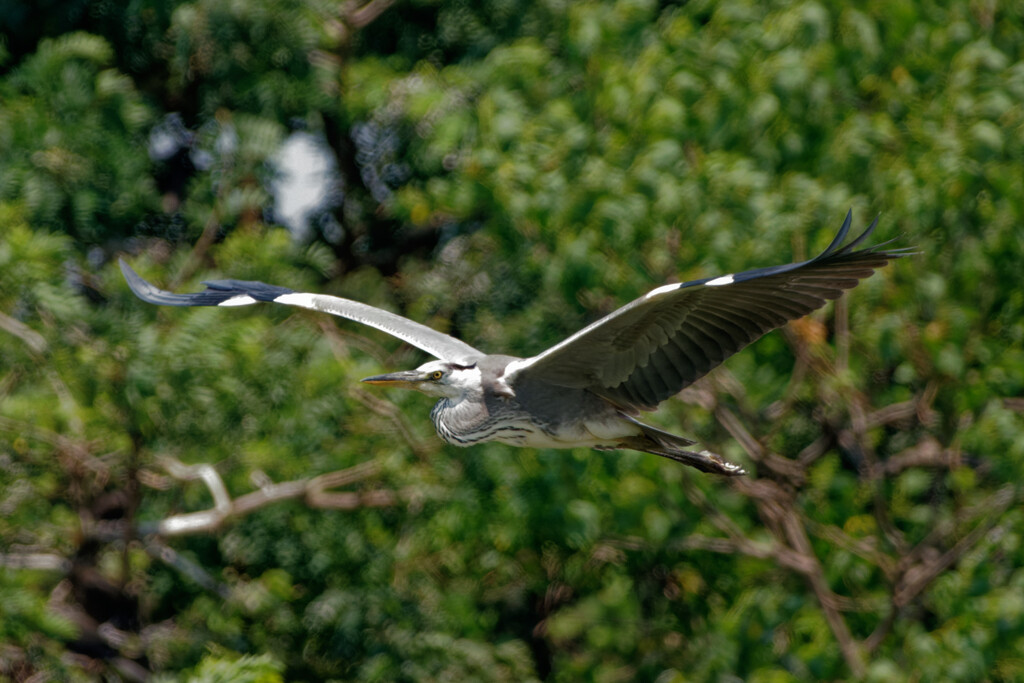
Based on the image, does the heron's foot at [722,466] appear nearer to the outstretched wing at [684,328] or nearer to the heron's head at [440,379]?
the outstretched wing at [684,328]

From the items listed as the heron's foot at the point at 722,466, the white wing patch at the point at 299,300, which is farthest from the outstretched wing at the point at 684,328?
the white wing patch at the point at 299,300

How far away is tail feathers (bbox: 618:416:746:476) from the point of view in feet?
16.1

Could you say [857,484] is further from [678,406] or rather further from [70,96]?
[70,96]

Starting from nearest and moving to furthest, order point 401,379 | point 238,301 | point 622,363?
point 622,363 → point 401,379 → point 238,301

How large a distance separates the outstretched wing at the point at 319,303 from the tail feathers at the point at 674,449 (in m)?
0.71

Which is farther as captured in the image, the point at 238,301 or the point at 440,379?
the point at 238,301

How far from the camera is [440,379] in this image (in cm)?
510

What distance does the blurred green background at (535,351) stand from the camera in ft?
19.8

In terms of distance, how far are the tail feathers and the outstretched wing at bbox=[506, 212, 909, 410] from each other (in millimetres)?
202

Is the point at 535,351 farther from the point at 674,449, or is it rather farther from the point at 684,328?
the point at 684,328

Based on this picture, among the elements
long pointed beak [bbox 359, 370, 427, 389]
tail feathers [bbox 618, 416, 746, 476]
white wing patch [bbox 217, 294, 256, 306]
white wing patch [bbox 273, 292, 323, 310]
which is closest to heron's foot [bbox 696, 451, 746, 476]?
tail feathers [bbox 618, 416, 746, 476]

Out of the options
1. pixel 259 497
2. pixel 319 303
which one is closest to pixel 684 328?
pixel 319 303

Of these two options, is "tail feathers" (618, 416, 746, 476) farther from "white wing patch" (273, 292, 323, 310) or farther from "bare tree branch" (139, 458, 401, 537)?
"bare tree branch" (139, 458, 401, 537)

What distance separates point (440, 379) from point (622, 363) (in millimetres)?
793
